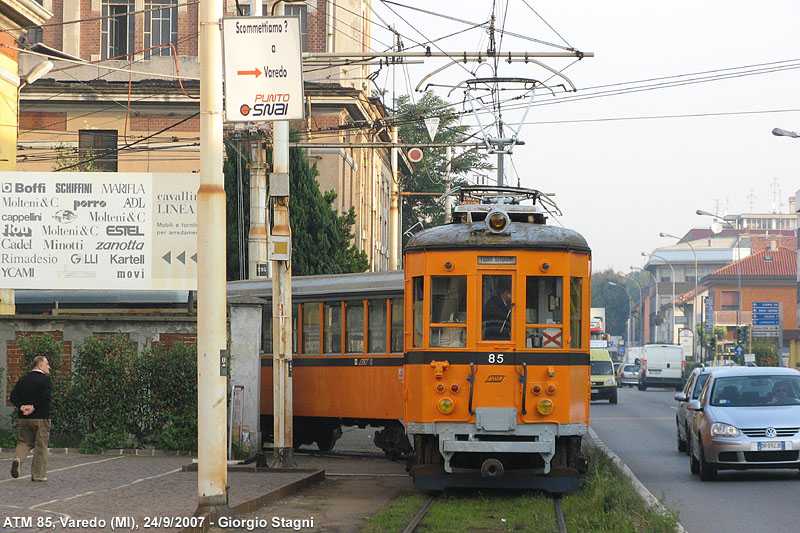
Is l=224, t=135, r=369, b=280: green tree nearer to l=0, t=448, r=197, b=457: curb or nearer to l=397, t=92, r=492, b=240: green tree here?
l=0, t=448, r=197, b=457: curb

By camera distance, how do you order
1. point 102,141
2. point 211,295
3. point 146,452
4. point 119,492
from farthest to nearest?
point 102,141, point 146,452, point 119,492, point 211,295

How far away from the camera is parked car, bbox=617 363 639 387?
3211 inches

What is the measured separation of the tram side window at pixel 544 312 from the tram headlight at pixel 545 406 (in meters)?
0.65

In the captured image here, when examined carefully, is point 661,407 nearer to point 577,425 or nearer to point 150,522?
point 577,425

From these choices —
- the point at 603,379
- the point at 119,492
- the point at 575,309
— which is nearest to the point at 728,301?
the point at 603,379

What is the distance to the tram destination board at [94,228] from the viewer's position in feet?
67.0

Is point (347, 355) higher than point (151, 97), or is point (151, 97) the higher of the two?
point (151, 97)

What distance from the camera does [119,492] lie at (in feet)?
44.5

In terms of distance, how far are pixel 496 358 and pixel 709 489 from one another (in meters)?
3.72

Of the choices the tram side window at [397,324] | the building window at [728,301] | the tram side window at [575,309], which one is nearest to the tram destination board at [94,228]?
the tram side window at [397,324]

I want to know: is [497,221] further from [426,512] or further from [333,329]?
[333,329]

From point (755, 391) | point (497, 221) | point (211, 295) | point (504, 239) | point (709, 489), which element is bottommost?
point (709, 489)

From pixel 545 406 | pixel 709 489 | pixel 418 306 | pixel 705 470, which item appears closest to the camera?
pixel 545 406

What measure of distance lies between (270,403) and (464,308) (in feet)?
24.9
